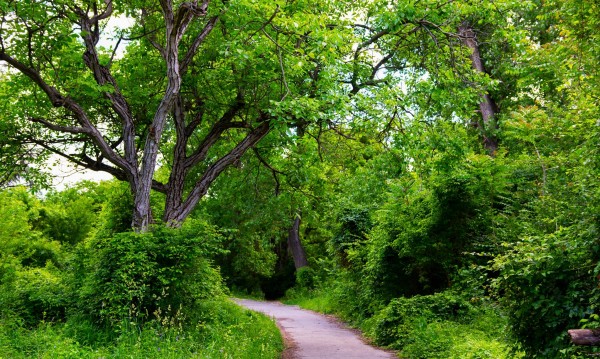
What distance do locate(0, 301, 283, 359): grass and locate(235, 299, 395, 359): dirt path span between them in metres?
1.02

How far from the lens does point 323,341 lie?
1432 centimetres

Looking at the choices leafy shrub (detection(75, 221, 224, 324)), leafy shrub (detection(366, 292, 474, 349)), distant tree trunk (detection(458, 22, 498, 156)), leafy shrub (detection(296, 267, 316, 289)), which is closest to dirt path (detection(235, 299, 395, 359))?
leafy shrub (detection(366, 292, 474, 349))

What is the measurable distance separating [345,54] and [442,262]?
644 cm

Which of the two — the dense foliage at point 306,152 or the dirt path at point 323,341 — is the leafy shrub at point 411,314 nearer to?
the dense foliage at point 306,152

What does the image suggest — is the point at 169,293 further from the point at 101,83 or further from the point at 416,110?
the point at 416,110

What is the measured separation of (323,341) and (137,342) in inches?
Answer: 273

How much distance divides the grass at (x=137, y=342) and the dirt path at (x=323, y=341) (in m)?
1.02

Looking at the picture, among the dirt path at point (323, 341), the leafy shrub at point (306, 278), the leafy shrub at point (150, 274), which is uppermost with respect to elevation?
the leafy shrub at point (306, 278)

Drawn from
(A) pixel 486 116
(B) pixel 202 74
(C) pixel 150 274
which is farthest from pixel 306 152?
(A) pixel 486 116

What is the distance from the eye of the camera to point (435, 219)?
47.9ft

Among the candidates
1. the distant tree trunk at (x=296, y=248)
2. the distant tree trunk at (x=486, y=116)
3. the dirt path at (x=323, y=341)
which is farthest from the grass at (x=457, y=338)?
the distant tree trunk at (x=296, y=248)

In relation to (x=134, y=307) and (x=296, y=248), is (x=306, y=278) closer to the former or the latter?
(x=296, y=248)

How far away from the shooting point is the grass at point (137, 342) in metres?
7.86

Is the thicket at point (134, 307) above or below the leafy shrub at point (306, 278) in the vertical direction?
below
